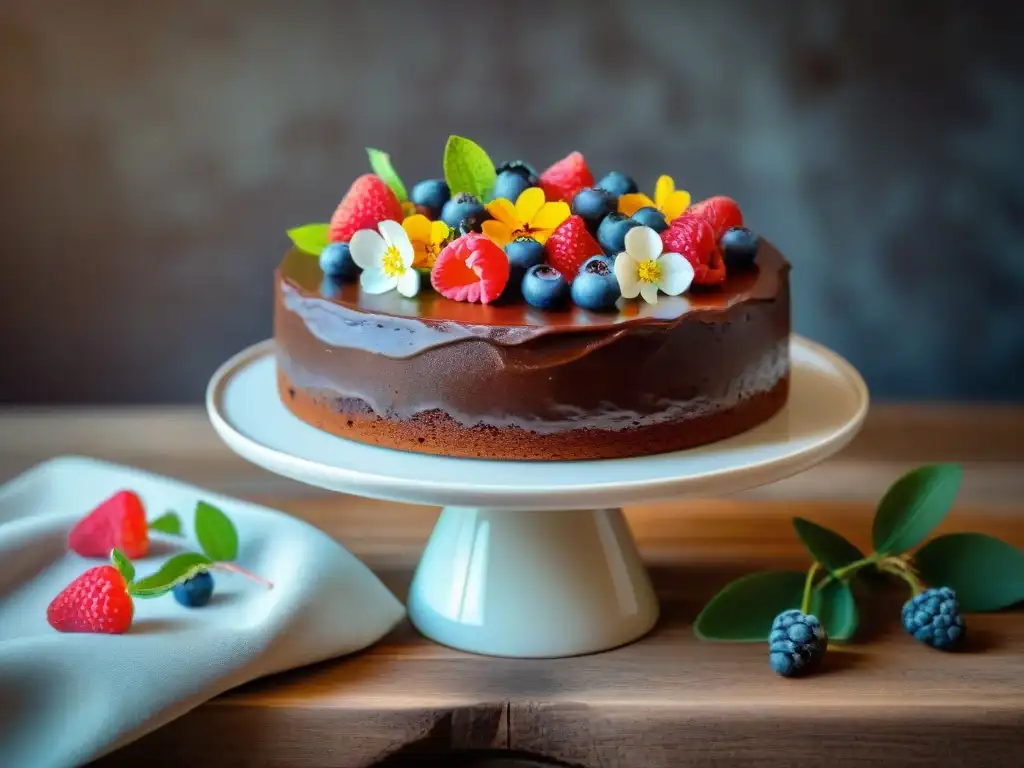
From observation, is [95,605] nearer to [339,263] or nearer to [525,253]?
[339,263]

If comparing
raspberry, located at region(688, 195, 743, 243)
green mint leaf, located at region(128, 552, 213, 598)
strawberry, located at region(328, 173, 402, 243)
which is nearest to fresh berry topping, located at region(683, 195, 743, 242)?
raspberry, located at region(688, 195, 743, 243)

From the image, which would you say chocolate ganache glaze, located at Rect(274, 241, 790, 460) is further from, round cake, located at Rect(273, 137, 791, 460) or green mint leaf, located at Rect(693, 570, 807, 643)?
green mint leaf, located at Rect(693, 570, 807, 643)

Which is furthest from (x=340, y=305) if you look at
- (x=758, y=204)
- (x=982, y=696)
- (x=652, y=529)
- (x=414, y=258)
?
(x=758, y=204)

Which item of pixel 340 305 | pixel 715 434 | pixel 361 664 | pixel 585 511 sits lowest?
pixel 361 664

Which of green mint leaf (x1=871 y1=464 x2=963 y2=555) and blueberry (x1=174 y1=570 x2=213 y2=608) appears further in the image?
green mint leaf (x1=871 y1=464 x2=963 y2=555)

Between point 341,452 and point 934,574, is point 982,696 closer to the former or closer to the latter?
point 934,574

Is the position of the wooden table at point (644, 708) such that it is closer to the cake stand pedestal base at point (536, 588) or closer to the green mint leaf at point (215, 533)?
the cake stand pedestal base at point (536, 588)
